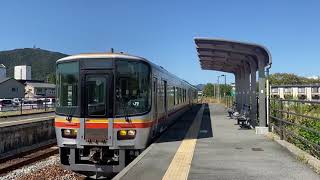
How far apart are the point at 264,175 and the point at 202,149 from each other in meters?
3.86

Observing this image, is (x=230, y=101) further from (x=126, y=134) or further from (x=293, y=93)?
(x=126, y=134)

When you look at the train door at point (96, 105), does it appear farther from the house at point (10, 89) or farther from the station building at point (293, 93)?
the house at point (10, 89)

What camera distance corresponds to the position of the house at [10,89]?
285 ft

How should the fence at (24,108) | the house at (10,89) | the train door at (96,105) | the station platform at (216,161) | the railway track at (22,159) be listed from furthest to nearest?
the house at (10,89) → the fence at (24,108) → the railway track at (22,159) → the train door at (96,105) → the station platform at (216,161)

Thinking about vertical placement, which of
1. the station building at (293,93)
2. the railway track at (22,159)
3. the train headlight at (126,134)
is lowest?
the railway track at (22,159)

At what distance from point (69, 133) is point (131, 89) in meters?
1.92

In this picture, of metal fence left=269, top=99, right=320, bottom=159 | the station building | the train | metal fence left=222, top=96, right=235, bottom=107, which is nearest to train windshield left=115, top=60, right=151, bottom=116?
the train

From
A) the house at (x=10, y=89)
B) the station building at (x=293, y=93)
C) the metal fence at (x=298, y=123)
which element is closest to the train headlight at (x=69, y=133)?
the metal fence at (x=298, y=123)

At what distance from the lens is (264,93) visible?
16250 mm

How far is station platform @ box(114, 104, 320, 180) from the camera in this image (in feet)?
27.6

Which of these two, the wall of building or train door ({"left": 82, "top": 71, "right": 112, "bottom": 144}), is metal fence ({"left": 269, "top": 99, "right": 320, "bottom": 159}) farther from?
the wall of building

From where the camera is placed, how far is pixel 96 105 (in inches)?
445

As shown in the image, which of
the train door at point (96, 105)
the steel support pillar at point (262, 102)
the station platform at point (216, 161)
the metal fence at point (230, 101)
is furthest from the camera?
the metal fence at point (230, 101)

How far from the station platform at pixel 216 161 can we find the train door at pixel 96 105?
1211 mm
